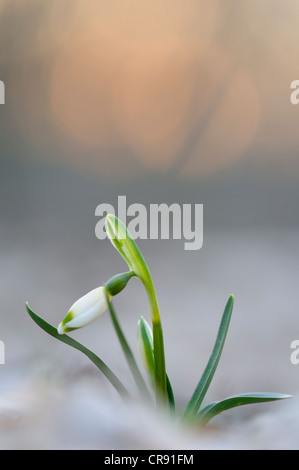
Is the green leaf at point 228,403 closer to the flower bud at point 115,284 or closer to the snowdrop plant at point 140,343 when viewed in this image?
the snowdrop plant at point 140,343

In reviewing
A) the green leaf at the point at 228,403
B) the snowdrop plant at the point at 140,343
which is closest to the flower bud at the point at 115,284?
the snowdrop plant at the point at 140,343

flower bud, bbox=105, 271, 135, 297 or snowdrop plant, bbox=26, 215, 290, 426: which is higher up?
flower bud, bbox=105, 271, 135, 297

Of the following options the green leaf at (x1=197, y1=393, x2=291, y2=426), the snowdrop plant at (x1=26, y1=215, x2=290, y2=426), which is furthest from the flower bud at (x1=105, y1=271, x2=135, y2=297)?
the green leaf at (x1=197, y1=393, x2=291, y2=426)

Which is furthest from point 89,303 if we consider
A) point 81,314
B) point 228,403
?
point 228,403

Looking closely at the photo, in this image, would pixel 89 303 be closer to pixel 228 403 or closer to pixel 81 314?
pixel 81 314

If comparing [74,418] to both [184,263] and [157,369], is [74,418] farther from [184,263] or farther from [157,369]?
[184,263]

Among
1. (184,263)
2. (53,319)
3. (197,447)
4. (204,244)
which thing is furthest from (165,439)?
Answer: (204,244)

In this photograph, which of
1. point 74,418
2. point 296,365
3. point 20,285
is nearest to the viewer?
point 74,418

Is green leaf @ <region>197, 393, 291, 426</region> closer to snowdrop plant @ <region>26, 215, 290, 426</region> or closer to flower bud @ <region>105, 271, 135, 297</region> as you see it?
snowdrop plant @ <region>26, 215, 290, 426</region>

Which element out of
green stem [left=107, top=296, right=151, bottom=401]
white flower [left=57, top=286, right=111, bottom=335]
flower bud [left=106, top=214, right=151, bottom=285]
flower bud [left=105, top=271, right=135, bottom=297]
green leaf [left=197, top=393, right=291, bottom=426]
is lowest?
green leaf [left=197, top=393, right=291, bottom=426]
